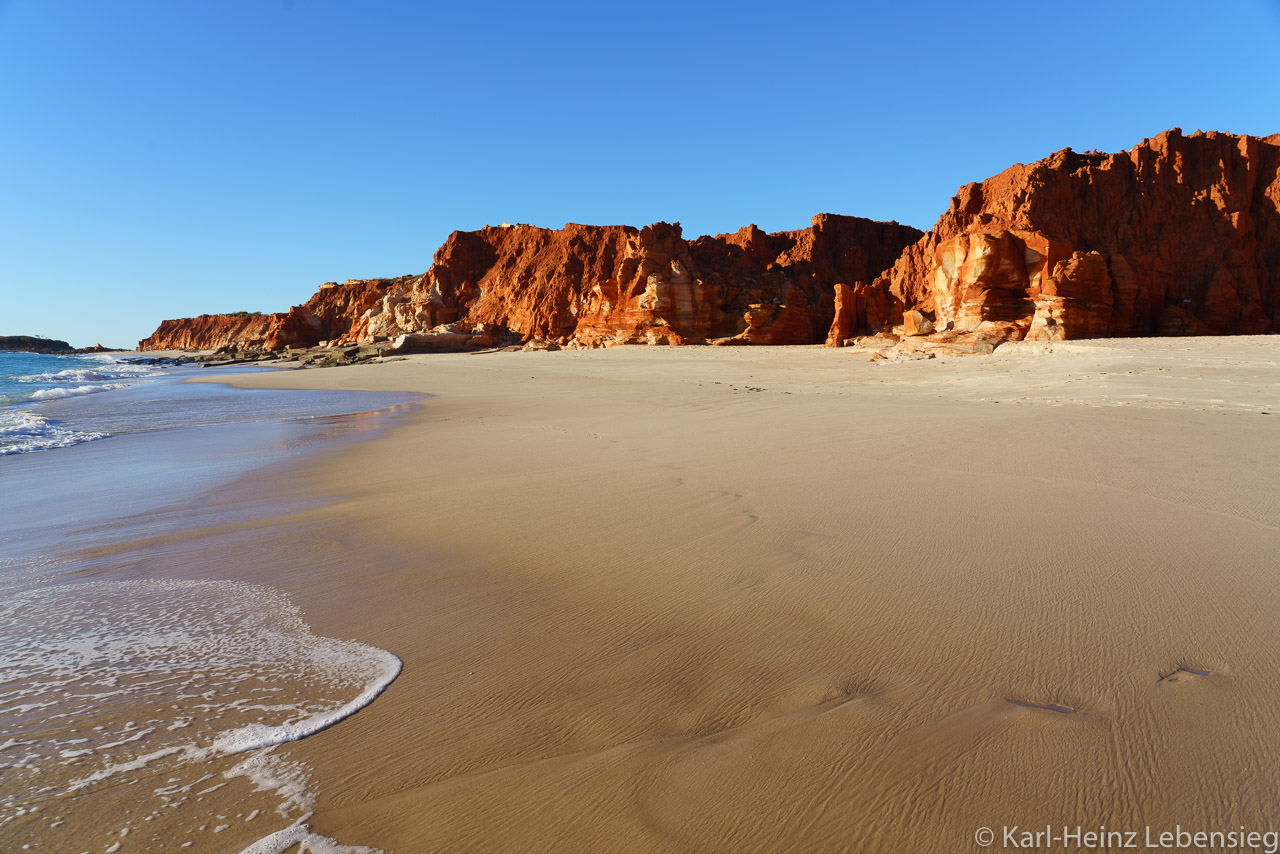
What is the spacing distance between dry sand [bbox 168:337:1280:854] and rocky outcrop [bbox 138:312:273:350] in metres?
125

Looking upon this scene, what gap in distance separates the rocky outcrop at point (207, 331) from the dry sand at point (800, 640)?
12466 centimetres

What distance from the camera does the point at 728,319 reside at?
4150 cm

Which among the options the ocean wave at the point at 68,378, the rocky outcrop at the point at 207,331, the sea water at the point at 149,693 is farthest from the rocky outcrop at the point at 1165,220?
the rocky outcrop at the point at 207,331

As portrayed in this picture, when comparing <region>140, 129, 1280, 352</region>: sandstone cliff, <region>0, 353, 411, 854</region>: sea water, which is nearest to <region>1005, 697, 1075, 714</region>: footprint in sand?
<region>0, 353, 411, 854</region>: sea water

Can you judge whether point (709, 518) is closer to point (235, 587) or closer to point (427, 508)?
point (427, 508)

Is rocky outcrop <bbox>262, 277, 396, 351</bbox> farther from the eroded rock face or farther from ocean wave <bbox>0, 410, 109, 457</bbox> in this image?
ocean wave <bbox>0, 410, 109, 457</bbox>

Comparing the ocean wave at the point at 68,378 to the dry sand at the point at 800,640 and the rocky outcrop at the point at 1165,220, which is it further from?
the rocky outcrop at the point at 1165,220

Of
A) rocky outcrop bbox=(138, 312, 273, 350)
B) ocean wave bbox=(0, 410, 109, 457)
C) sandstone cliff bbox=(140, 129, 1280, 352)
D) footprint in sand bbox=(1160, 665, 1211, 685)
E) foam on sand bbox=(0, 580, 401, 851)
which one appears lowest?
footprint in sand bbox=(1160, 665, 1211, 685)

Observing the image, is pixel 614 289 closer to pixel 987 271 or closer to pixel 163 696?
pixel 987 271

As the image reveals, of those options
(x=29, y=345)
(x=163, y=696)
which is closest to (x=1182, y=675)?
(x=163, y=696)

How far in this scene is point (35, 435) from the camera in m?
9.19

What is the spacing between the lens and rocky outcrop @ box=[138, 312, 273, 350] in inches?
4505

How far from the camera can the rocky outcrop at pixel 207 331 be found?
114m

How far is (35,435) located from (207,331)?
139827 mm
